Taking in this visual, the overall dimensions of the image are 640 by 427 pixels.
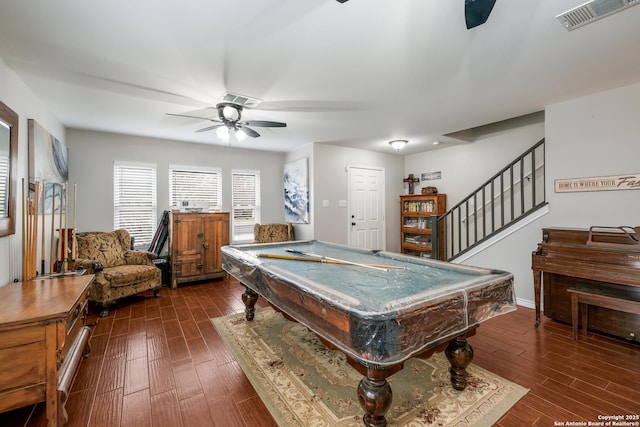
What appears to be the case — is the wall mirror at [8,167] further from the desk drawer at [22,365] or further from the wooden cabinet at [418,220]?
the wooden cabinet at [418,220]

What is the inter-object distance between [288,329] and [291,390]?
940 millimetres

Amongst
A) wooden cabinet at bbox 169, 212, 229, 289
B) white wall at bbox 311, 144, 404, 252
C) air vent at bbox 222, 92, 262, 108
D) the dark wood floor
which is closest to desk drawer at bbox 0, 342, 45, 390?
the dark wood floor

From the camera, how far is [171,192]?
488 cm

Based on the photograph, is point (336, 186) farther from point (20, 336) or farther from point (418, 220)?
point (20, 336)

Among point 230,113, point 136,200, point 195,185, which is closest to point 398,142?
point 230,113

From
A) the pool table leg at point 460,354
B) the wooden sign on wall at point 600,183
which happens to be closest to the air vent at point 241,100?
the pool table leg at point 460,354

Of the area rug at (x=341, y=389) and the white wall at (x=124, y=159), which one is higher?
the white wall at (x=124, y=159)

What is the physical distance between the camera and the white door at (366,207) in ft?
18.4

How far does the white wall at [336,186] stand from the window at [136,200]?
2.81 m

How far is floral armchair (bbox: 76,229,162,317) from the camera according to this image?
3.25 meters

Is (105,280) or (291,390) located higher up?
(105,280)

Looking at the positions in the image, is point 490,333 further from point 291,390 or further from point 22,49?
point 22,49

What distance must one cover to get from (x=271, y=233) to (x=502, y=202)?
3.84 m

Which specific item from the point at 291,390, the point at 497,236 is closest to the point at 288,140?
the point at 497,236
